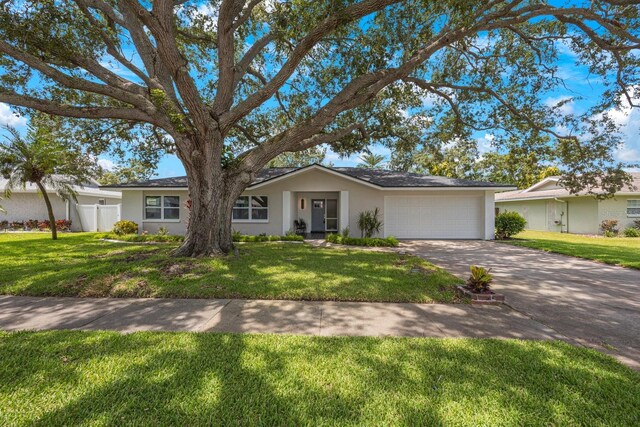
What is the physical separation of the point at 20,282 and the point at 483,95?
585 inches

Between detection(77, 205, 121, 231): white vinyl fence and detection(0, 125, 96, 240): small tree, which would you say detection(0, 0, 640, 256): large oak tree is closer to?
detection(0, 125, 96, 240): small tree

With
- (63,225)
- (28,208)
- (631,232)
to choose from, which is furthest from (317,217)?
(28,208)

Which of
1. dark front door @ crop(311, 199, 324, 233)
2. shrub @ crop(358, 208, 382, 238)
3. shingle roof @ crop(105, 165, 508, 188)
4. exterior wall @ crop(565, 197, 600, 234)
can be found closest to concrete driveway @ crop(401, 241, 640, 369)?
shrub @ crop(358, 208, 382, 238)

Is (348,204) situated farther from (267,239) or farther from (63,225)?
(63,225)

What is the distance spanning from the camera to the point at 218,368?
8.96 ft

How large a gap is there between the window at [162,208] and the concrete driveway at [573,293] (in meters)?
12.9

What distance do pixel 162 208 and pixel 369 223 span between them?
11156mm

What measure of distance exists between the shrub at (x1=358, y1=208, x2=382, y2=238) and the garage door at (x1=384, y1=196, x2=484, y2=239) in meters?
0.74

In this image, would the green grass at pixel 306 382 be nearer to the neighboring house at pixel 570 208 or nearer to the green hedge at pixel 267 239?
the green hedge at pixel 267 239

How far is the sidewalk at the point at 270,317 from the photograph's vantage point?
376 cm

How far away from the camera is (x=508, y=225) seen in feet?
49.8

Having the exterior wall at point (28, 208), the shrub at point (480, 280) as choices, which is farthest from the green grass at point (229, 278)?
the exterior wall at point (28, 208)

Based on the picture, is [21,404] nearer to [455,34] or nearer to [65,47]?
[65,47]

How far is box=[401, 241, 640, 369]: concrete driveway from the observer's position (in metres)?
3.71
